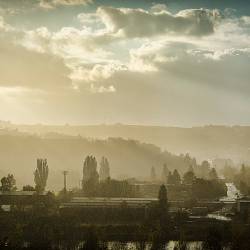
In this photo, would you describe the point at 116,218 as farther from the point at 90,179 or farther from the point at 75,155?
the point at 75,155

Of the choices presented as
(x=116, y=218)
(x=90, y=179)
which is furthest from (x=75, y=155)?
(x=116, y=218)

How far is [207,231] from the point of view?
36.2m

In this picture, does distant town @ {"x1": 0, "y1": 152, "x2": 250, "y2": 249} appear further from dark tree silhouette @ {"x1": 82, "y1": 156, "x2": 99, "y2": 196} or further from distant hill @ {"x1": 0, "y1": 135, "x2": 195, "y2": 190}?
distant hill @ {"x1": 0, "y1": 135, "x2": 195, "y2": 190}

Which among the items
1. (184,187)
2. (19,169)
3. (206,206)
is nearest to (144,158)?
(19,169)

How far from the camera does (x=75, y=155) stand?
99.6m

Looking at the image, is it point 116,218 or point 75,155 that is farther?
point 75,155

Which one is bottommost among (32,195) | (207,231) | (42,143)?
(207,231)

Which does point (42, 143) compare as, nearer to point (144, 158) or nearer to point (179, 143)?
point (144, 158)

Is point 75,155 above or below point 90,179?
above

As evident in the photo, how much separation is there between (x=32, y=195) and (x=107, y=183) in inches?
326

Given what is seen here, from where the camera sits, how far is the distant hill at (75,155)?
8069cm

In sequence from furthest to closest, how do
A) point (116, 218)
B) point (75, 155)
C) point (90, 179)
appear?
point (75, 155) → point (90, 179) → point (116, 218)

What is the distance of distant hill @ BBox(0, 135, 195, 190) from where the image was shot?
265 feet

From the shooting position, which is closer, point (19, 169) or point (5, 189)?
point (5, 189)
